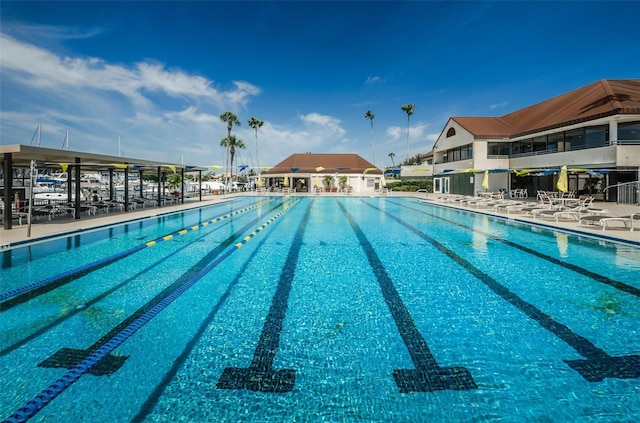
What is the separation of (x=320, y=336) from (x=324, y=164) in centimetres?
4134

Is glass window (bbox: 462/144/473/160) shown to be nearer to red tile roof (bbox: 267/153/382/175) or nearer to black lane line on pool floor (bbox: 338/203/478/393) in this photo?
red tile roof (bbox: 267/153/382/175)

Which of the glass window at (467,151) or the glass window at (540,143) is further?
the glass window at (467,151)

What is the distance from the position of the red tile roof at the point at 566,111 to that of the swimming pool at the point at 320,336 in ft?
55.6

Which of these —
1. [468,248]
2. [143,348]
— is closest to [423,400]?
[143,348]

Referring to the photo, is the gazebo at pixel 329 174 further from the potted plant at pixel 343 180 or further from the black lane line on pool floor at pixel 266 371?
the black lane line on pool floor at pixel 266 371

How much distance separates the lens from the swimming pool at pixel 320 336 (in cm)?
292

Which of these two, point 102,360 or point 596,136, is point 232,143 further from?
point 102,360

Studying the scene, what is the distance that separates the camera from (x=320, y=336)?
4.28m

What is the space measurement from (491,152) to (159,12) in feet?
89.6

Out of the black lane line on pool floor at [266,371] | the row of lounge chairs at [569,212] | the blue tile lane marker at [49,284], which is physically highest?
the row of lounge chairs at [569,212]

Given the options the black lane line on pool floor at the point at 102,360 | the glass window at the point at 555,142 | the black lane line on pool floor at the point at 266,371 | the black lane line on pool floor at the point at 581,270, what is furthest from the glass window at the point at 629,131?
the black lane line on pool floor at the point at 102,360

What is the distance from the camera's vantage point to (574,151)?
884 inches

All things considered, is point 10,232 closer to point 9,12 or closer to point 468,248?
point 9,12

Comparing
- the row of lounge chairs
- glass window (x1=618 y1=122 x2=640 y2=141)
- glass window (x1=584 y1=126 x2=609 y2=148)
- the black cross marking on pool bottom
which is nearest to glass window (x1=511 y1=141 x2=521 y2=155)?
glass window (x1=584 y1=126 x2=609 y2=148)
